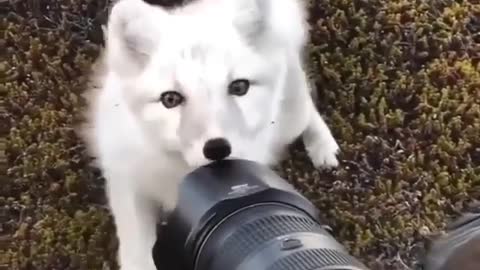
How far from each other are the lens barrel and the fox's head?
22 centimetres

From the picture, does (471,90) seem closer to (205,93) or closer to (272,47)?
(272,47)

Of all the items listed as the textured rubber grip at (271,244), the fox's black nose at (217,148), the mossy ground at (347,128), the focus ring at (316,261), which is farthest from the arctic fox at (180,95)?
the focus ring at (316,261)

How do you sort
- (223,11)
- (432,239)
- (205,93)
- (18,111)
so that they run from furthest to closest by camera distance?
1. (18,111)
2. (432,239)
3. (223,11)
4. (205,93)

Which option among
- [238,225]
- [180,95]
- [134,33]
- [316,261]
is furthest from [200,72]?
[316,261]

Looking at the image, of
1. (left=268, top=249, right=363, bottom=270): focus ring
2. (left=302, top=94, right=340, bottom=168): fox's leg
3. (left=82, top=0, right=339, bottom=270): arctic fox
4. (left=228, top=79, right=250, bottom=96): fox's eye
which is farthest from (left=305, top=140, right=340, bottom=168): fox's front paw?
(left=268, top=249, right=363, bottom=270): focus ring

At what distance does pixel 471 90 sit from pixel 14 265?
3.32ft

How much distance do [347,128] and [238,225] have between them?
91 cm

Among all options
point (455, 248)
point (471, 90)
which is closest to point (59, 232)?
point (471, 90)

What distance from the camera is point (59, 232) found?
204 centimetres

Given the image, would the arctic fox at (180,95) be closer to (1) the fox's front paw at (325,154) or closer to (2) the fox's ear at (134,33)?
(2) the fox's ear at (134,33)

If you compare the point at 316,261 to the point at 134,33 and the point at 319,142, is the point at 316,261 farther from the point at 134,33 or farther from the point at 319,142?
the point at 319,142

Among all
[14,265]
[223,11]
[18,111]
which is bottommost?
[14,265]

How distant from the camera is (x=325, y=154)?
2.14 meters

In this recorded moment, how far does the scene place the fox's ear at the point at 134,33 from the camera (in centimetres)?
170
